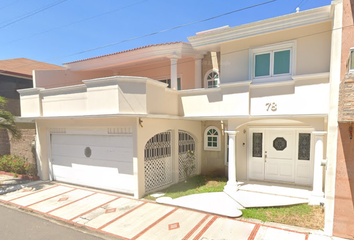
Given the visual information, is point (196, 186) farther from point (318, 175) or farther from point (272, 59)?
point (272, 59)

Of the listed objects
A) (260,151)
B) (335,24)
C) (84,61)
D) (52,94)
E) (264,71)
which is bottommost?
(260,151)

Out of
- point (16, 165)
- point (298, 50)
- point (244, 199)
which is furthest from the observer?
point (16, 165)

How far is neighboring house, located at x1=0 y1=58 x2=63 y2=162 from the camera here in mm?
10359

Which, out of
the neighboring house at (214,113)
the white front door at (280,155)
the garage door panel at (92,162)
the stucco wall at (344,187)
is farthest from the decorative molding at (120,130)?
the stucco wall at (344,187)

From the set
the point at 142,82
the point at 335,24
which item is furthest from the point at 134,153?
the point at 335,24

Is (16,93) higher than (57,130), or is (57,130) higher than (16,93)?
(16,93)

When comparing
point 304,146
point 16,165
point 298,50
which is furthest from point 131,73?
point 304,146

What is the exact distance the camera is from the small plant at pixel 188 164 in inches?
375

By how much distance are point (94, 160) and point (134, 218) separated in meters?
3.67

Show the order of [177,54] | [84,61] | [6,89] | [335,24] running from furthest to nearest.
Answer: [6,89]
[84,61]
[177,54]
[335,24]

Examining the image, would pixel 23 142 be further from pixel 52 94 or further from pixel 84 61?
pixel 84 61

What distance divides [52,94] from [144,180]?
18.0 ft

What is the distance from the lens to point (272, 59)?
22.5 feet

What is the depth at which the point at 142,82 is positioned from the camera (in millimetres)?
6719
